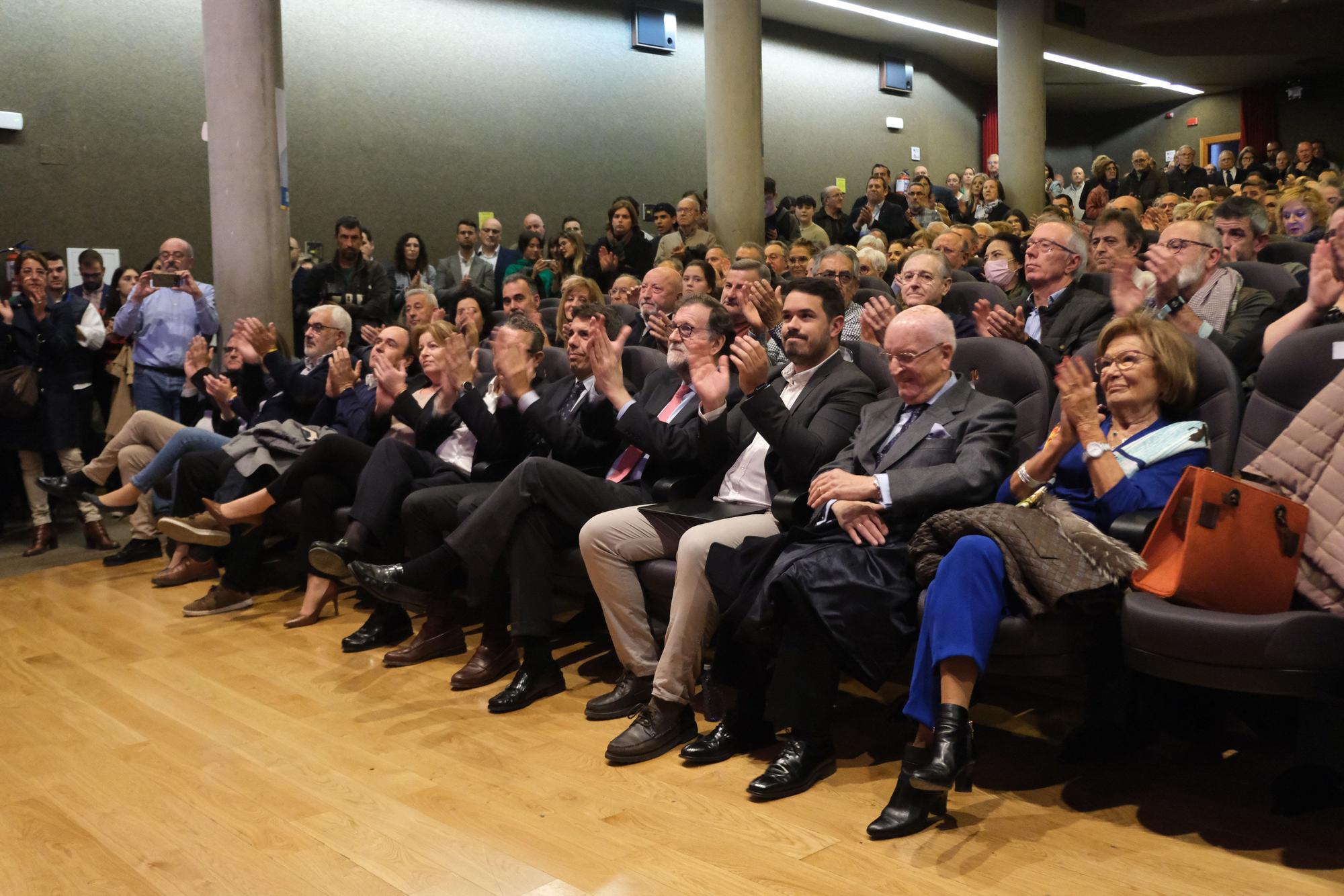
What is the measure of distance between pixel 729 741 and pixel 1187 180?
992 centimetres

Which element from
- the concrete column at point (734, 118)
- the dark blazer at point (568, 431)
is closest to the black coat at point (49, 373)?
the dark blazer at point (568, 431)

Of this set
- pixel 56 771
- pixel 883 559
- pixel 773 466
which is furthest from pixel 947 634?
pixel 56 771

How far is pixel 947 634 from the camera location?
7.17ft

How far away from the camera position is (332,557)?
3559 mm

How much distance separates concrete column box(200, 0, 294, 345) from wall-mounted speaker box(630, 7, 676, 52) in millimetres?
5489

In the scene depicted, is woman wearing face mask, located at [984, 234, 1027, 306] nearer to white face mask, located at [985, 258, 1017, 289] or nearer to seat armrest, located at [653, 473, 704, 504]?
white face mask, located at [985, 258, 1017, 289]

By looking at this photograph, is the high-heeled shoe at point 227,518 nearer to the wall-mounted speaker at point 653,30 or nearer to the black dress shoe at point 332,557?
the black dress shoe at point 332,557

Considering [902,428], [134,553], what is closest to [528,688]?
[902,428]

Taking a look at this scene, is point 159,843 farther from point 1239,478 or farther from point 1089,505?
point 1239,478

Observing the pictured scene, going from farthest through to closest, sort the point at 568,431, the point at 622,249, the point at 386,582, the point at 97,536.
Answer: the point at 622,249, the point at 97,536, the point at 568,431, the point at 386,582

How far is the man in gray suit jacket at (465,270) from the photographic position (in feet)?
24.2

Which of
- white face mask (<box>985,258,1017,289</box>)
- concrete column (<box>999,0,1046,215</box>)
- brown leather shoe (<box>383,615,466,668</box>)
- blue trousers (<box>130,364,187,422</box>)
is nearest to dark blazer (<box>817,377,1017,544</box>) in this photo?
brown leather shoe (<box>383,615,466,668</box>)

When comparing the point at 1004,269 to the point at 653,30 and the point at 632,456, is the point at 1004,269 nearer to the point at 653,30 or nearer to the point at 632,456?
the point at 632,456

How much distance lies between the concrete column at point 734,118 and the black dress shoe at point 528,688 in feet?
14.8
